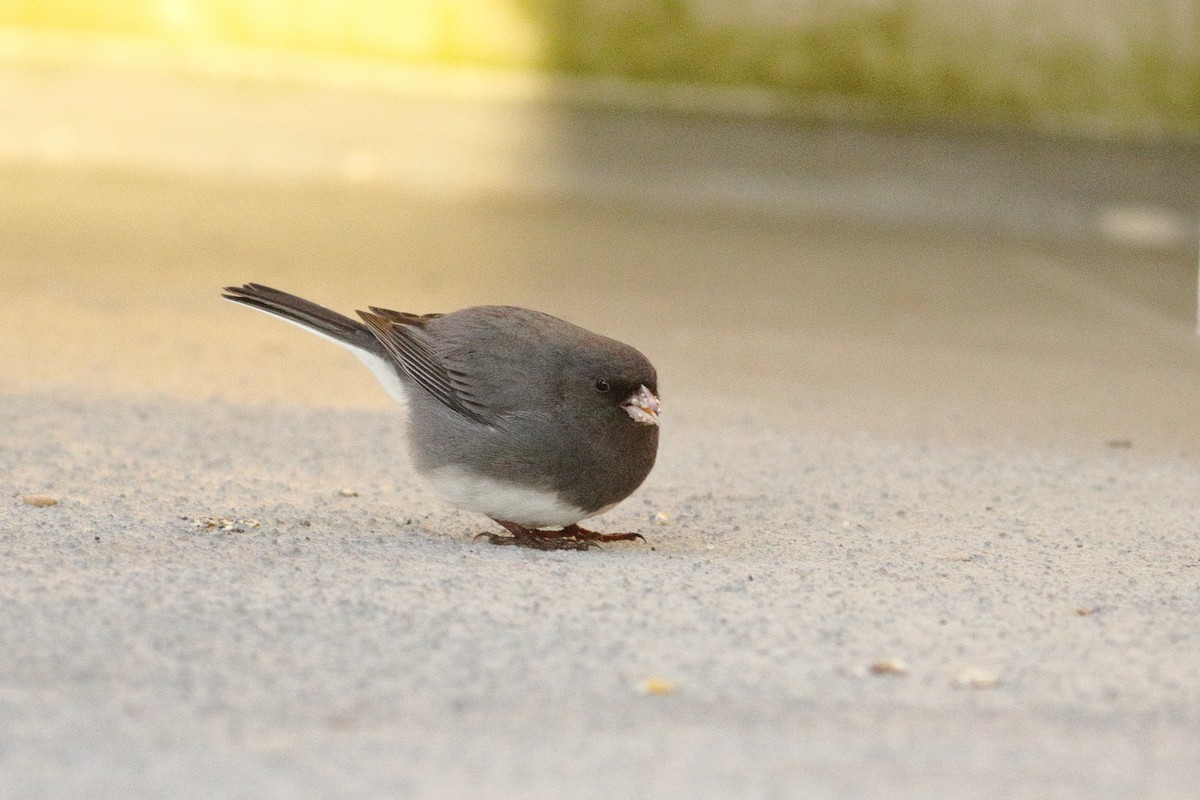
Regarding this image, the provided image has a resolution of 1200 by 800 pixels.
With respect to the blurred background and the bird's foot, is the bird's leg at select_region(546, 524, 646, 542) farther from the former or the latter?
the blurred background

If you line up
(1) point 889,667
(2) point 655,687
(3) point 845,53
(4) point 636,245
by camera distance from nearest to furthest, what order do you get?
(2) point 655,687, (1) point 889,667, (4) point 636,245, (3) point 845,53

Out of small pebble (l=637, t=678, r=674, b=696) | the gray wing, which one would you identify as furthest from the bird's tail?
small pebble (l=637, t=678, r=674, b=696)

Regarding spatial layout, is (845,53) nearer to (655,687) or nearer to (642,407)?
(642,407)

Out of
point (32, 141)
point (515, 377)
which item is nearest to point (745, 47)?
point (32, 141)

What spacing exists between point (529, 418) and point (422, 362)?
352mm

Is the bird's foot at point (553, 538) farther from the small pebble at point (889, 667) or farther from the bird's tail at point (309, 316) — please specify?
the small pebble at point (889, 667)

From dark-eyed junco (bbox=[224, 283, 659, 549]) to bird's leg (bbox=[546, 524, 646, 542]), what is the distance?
0.05 meters

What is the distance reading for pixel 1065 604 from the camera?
3.29m

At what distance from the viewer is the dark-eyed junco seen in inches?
132

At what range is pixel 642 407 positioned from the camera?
11.1 feet

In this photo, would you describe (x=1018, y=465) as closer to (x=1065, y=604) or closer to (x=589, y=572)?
(x=1065, y=604)

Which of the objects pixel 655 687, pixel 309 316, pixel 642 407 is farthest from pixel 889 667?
pixel 309 316

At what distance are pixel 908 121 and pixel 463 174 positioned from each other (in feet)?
10.1

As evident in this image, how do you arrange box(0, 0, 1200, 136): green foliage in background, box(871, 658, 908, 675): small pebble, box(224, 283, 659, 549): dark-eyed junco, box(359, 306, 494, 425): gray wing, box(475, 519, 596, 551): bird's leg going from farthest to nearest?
1. box(0, 0, 1200, 136): green foliage in background
2. box(475, 519, 596, 551): bird's leg
3. box(359, 306, 494, 425): gray wing
4. box(224, 283, 659, 549): dark-eyed junco
5. box(871, 658, 908, 675): small pebble
